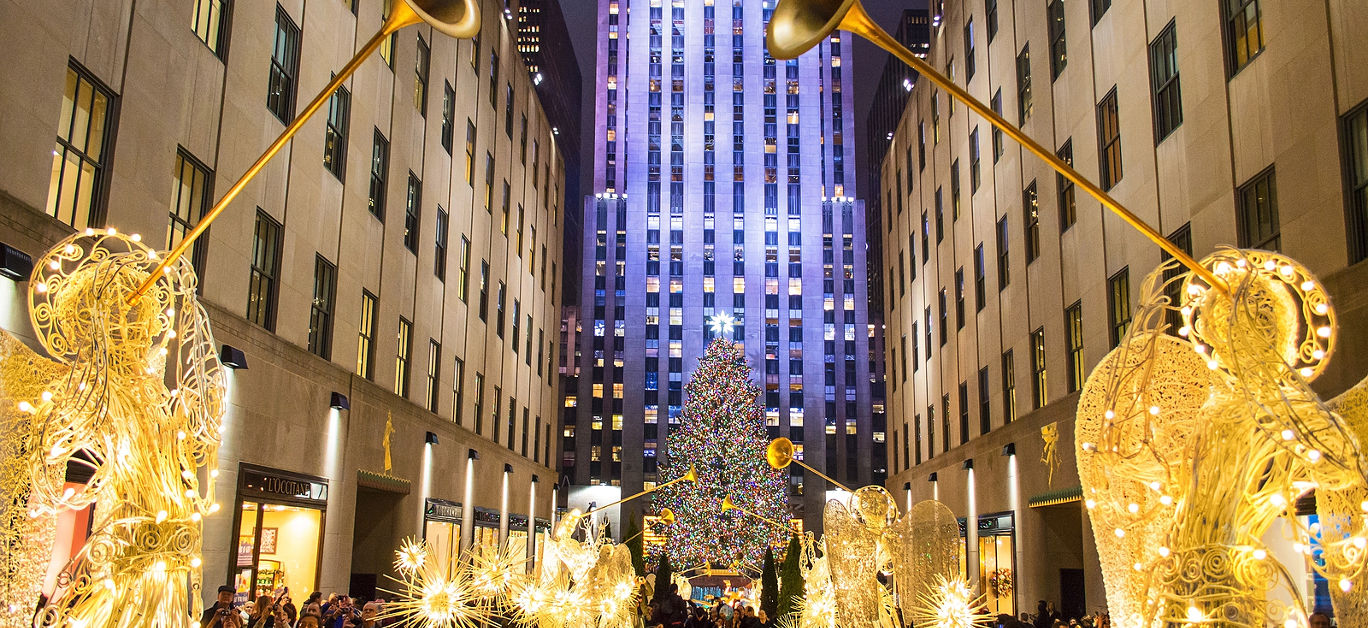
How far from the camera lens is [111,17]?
Answer: 589 inches

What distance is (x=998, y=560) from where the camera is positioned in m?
32.9

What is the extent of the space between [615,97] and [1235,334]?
93368mm

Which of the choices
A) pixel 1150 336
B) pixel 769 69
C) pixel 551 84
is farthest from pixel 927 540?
pixel 551 84

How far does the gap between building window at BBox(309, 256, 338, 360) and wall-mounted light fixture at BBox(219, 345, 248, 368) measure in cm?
454

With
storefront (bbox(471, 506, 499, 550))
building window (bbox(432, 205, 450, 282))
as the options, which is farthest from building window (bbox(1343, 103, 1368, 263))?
storefront (bbox(471, 506, 499, 550))

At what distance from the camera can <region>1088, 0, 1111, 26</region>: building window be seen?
2514 centimetres

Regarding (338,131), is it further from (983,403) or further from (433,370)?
(983,403)

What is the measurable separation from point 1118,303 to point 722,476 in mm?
34532

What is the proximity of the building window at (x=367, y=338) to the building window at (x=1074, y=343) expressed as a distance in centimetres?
1675

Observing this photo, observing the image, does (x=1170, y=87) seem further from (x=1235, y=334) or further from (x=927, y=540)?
(x=1235, y=334)

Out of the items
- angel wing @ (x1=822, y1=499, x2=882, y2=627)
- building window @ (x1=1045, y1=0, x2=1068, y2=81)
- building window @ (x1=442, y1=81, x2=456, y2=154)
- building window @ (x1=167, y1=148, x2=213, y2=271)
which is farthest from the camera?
building window @ (x1=442, y1=81, x2=456, y2=154)

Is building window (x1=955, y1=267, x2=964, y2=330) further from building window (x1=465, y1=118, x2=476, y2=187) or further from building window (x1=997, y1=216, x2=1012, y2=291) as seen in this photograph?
building window (x1=465, y1=118, x2=476, y2=187)

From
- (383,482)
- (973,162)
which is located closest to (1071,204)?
(973,162)

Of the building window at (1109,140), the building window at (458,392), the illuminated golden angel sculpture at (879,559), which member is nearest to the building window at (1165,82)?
the building window at (1109,140)
